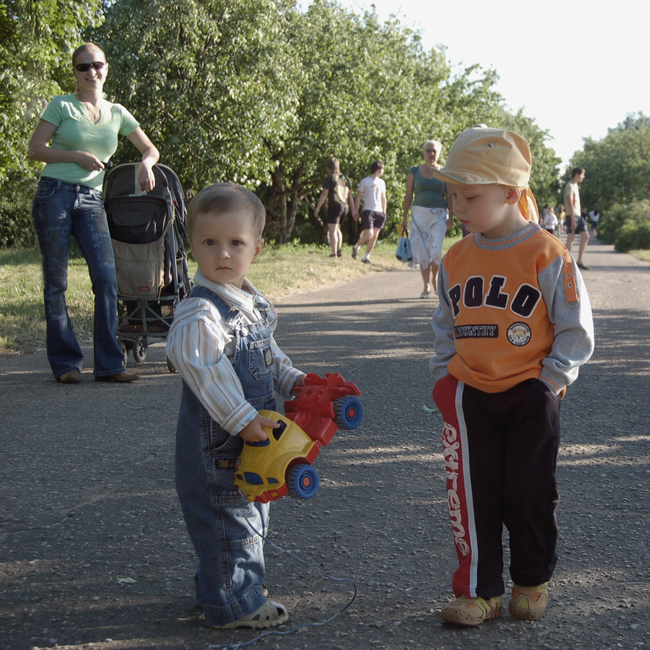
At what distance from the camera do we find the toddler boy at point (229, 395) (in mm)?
2330

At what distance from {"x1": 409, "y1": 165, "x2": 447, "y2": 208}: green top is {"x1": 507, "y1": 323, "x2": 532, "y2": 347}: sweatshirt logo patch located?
748 centimetres

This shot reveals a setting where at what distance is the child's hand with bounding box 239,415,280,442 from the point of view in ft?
7.52

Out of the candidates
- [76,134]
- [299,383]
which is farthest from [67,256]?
[299,383]

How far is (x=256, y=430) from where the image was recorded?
7.52ft

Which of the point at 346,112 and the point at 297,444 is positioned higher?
the point at 346,112

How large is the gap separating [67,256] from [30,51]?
11.2 m

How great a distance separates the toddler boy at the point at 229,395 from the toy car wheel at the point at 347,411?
22 cm

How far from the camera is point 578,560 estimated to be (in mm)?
3021

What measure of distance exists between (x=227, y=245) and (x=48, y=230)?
3615mm

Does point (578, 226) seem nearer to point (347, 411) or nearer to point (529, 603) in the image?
point (529, 603)

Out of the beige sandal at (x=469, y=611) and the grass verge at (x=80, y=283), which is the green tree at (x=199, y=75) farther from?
the beige sandal at (x=469, y=611)

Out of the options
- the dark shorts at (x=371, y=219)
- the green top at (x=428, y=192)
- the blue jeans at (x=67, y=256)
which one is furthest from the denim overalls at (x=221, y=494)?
the dark shorts at (x=371, y=219)

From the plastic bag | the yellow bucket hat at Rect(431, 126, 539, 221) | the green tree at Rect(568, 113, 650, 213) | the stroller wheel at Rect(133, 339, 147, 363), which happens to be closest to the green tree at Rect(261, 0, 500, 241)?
the plastic bag

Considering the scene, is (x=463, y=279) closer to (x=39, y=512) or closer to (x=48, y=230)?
(x=39, y=512)
